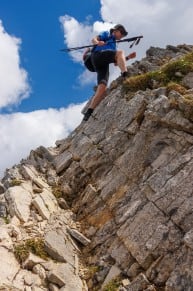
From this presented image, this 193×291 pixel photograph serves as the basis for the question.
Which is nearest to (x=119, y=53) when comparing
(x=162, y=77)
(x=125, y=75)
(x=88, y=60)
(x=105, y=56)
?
(x=105, y=56)

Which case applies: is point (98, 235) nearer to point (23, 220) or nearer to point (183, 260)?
point (23, 220)

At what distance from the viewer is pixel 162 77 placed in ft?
80.2

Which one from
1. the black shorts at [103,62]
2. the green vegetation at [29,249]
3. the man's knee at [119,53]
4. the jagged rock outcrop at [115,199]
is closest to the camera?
the jagged rock outcrop at [115,199]

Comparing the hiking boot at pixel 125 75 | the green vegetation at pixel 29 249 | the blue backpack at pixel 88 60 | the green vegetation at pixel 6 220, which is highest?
the blue backpack at pixel 88 60

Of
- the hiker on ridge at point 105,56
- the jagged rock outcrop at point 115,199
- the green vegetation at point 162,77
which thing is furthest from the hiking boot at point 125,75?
the green vegetation at point 162,77

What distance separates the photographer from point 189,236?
580 inches

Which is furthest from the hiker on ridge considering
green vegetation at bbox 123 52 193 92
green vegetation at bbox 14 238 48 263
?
green vegetation at bbox 14 238 48 263

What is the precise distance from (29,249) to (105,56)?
12.5 m

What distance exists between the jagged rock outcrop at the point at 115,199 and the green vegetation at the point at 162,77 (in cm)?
6

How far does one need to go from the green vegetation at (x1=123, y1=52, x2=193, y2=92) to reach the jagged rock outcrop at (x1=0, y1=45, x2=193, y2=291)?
0.19 feet

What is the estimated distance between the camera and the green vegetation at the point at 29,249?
17.0 metres

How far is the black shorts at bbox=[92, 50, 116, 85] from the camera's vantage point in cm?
2550

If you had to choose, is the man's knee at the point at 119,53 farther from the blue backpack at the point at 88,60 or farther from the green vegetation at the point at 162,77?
the blue backpack at the point at 88,60

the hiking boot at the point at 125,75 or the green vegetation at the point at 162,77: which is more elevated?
the hiking boot at the point at 125,75
